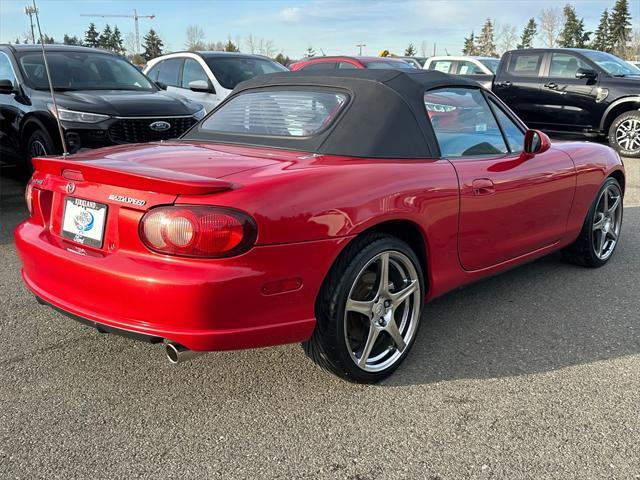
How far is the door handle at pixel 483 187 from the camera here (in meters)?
3.35

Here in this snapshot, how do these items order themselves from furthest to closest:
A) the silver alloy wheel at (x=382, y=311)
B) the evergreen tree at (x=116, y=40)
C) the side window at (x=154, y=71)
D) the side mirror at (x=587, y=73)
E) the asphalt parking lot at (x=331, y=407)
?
the evergreen tree at (x=116, y=40), the side mirror at (x=587, y=73), the side window at (x=154, y=71), the silver alloy wheel at (x=382, y=311), the asphalt parking lot at (x=331, y=407)

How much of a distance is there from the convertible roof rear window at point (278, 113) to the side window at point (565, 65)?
9072 mm

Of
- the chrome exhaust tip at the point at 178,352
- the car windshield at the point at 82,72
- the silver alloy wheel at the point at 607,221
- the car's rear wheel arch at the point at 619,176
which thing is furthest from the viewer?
the car windshield at the point at 82,72

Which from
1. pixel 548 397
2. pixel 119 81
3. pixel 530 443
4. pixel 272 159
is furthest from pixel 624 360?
pixel 119 81

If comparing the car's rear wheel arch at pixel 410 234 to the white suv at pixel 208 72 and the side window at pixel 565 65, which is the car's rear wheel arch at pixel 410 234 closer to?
the white suv at pixel 208 72


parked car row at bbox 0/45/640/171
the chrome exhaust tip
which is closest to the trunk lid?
the chrome exhaust tip

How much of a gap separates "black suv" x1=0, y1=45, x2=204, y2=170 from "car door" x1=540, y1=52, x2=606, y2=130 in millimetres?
7014

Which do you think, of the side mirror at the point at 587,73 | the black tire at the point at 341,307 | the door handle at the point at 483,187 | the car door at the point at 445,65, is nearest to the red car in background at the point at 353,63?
the car door at the point at 445,65

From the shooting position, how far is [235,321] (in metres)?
2.44

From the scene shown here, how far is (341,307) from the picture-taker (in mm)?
2707

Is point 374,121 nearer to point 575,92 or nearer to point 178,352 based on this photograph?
point 178,352

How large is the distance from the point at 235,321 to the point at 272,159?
836 millimetres

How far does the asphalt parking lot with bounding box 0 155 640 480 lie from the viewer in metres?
2.36

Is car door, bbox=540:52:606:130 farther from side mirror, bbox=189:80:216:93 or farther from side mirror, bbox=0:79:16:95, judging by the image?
side mirror, bbox=0:79:16:95
